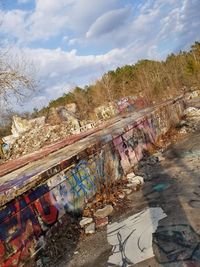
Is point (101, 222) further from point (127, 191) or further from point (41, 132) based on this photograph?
point (41, 132)

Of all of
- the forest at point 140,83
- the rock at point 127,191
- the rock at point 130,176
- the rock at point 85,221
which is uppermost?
the forest at point 140,83

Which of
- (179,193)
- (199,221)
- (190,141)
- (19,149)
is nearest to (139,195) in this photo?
(179,193)

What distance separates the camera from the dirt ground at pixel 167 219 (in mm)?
4465

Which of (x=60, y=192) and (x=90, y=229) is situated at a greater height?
(x=60, y=192)

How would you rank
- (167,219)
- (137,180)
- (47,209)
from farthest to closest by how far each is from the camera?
(137,180) → (47,209) → (167,219)

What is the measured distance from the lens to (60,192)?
6.31 m

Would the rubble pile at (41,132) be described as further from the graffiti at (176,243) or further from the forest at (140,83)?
the graffiti at (176,243)

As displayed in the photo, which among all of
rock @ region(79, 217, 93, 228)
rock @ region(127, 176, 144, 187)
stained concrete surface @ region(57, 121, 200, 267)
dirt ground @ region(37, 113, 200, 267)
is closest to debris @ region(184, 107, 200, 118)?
stained concrete surface @ region(57, 121, 200, 267)

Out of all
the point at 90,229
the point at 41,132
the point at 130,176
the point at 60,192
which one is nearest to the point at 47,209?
the point at 60,192

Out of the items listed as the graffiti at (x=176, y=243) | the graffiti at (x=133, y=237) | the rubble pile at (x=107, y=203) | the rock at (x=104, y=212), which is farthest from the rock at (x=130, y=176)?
the graffiti at (x=176, y=243)

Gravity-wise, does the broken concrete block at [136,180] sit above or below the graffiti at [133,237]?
above

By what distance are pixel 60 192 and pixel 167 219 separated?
2.15 metres

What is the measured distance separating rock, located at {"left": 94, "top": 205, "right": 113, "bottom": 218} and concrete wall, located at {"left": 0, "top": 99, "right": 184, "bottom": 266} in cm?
49

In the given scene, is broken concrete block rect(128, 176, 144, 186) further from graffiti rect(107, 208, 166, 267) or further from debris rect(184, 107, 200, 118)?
debris rect(184, 107, 200, 118)
